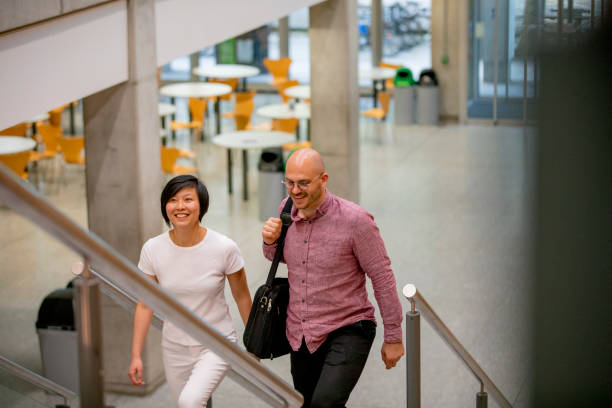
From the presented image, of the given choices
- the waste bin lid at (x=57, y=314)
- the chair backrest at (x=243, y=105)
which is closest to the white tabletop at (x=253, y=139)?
the chair backrest at (x=243, y=105)

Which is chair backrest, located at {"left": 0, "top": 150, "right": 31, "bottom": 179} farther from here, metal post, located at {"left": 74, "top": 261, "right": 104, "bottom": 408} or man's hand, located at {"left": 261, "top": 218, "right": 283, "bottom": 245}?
metal post, located at {"left": 74, "top": 261, "right": 104, "bottom": 408}

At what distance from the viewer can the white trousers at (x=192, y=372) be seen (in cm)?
367

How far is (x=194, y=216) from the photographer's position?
12.5ft

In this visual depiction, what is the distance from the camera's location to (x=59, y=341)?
20.9ft

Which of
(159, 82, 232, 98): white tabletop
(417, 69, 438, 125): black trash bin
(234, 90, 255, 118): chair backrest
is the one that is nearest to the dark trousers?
(234, 90, 255, 118): chair backrest

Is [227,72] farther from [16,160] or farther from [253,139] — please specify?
[16,160]

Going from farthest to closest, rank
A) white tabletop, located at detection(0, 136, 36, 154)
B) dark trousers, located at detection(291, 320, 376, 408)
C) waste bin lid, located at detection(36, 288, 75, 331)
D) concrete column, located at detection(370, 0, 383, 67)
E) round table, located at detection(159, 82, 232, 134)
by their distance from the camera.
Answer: concrete column, located at detection(370, 0, 383, 67) < round table, located at detection(159, 82, 232, 134) < white tabletop, located at detection(0, 136, 36, 154) < waste bin lid, located at detection(36, 288, 75, 331) < dark trousers, located at detection(291, 320, 376, 408)

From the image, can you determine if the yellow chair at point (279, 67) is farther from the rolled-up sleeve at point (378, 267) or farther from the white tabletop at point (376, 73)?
the rolled-up sleeve at point (378, 267)

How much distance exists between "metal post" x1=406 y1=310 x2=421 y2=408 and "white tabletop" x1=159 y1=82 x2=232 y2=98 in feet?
36.4

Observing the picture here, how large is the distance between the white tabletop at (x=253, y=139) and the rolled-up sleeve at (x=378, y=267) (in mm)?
7887

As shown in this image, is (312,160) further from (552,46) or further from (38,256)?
(38,256)

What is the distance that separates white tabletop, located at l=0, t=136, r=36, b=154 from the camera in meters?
11.1

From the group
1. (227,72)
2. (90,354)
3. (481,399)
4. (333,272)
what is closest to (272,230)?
(333,272)

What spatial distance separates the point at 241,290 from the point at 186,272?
296 mm
